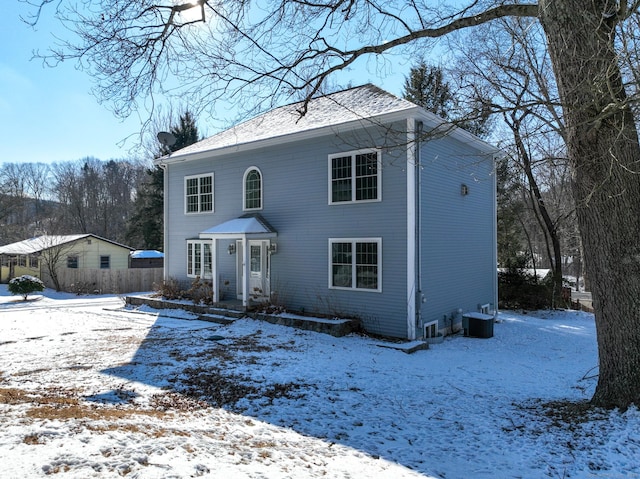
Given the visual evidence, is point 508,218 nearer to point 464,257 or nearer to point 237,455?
point 464,257

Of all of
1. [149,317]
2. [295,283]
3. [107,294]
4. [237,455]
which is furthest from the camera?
[107,294]

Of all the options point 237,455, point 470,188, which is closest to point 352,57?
point 237,455

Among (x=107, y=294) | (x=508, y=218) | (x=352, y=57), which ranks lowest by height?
(x=107, y=294)

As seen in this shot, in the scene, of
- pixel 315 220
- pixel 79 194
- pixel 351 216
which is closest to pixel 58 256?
pixel 315 220

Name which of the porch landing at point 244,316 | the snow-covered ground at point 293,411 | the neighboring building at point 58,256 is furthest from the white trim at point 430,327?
the neighboring building at point 58,256

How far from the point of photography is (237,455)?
3752mm

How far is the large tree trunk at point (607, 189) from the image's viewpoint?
466 centimetres

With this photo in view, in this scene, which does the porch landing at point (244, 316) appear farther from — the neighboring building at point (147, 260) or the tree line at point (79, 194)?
the tree line at point (79, 194)

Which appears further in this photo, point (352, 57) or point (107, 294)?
point (107, 294)

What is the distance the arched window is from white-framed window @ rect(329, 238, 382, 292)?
9.97 ft

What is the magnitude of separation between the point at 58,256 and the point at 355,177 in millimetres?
21392

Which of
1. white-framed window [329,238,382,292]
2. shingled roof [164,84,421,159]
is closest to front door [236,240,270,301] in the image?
white-framed window [329,238,382,292]

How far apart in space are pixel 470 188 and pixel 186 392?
10142 mm

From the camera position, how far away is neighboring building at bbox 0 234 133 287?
2519cm
